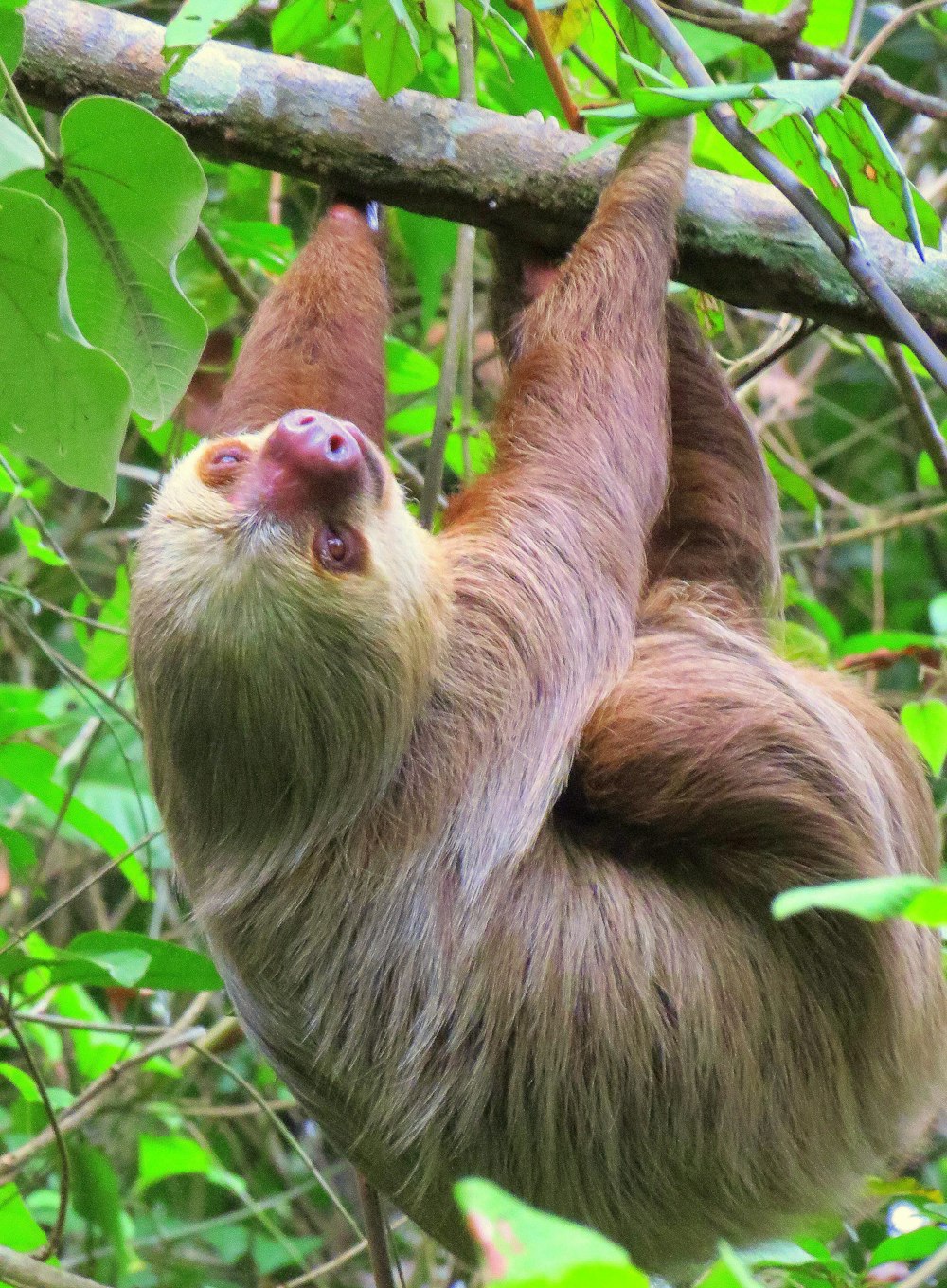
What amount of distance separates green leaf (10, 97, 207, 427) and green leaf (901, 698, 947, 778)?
2238mm

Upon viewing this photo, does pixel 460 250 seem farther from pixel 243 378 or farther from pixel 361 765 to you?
pixel 361 765

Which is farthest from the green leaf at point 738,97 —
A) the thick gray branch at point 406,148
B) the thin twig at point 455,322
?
the thin twig at point 455,322

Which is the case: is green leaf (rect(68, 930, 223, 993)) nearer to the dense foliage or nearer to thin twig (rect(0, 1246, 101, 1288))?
the dense foliage

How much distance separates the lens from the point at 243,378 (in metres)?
3.67

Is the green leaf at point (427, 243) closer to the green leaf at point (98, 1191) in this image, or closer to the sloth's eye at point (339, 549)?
the sloth's eye at point (339, 549)

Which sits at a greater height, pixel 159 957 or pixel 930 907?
pixel 930 907

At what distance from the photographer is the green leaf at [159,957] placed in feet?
11.0

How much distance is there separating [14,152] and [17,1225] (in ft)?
10.2

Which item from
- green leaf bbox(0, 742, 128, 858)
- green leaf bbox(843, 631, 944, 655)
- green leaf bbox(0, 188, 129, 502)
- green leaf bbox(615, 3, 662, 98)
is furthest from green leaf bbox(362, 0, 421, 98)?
green leaf bbox(843, 631, 944, 655)

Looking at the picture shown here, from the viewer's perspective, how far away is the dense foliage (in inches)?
89.0

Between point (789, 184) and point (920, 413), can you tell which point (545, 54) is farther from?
point (920, 413)

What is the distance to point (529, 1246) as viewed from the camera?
92 cm

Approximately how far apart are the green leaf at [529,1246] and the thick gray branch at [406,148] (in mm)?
2648

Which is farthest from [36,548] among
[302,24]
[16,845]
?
[302,24]
